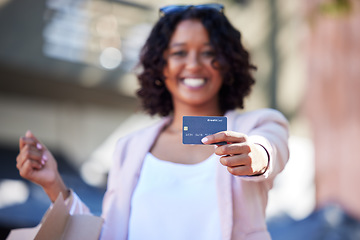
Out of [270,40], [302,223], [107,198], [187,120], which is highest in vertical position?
[270,40]

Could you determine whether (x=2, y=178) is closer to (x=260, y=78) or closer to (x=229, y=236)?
(x=260, y=78)

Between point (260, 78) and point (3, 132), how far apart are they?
4547 millimetres

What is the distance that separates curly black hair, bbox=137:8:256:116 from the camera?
182 cm

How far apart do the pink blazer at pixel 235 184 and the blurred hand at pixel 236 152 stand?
99 mm

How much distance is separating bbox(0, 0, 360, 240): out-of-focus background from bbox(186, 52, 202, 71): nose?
8.68 feet

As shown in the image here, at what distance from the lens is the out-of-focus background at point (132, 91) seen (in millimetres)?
4703

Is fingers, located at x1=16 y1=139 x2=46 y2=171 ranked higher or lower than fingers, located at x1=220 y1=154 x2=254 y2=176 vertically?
higher

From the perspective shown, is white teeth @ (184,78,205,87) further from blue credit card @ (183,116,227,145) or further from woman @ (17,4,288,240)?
blue credit card @ (183,116,227,145)

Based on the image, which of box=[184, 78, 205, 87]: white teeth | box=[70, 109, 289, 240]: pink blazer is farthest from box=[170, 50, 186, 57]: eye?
box=[70, 109, 289, 240]: pink blazer

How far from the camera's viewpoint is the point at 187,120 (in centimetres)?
136

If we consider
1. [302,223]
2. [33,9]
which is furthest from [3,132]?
[302,223]

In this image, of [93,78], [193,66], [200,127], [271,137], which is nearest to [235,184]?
Answer: [271,137]

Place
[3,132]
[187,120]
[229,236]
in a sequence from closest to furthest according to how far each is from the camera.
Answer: [187,120]
[229,236]
[3,132]

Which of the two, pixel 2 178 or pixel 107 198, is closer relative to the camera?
pixel 107 198
